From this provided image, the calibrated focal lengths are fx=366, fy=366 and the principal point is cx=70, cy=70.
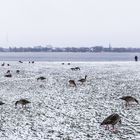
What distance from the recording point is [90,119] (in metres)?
17.0

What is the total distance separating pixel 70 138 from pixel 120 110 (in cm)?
600

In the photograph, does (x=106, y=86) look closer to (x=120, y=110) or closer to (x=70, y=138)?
(x=120, y=110)

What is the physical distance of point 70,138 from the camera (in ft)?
45.4

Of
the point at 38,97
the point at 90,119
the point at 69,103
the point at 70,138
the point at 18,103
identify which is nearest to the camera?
the point at 70,138

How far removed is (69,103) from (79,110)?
230 centimetres

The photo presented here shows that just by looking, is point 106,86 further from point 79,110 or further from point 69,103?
point 79,110

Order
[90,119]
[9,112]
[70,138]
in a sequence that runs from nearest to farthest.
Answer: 1. [70,138]
2. [90,119]
3. [9,112]

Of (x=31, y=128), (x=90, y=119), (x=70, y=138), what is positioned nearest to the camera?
(x=70, y=138)

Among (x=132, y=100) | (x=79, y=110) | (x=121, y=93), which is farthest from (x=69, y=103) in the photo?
(x=121, y=93)

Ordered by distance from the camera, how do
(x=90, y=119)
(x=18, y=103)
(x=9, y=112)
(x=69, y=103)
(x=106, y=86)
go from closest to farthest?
1. (x=90, y=119)
2. (x=9, y=112)
3. (x=18, y=103)
4. (x=69, y=103)
5. (x=106, y=86)

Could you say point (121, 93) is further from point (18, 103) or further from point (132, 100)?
point (18, 103)

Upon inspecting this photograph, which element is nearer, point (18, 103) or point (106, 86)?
point (18, 103)

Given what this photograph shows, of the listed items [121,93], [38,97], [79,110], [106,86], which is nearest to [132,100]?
[79,110]

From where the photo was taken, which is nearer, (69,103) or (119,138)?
(119,138)
